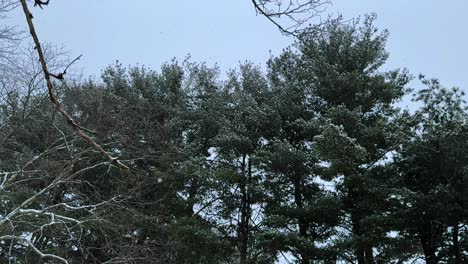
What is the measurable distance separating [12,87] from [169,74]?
28.2 ft

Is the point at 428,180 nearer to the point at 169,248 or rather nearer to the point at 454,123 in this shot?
the point at 454,123

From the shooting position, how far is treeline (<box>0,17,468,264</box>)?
11.7m

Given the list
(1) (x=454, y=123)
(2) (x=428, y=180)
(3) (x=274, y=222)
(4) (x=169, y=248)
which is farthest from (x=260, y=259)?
(1) (x=454, y=123)

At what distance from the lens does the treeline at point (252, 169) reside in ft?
38.5

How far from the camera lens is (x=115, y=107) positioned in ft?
51.4

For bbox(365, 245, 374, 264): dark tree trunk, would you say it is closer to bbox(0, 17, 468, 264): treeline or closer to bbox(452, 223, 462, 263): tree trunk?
bbox(0, 17, 468, 264): treeline

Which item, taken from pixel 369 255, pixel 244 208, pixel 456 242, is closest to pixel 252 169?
pixel 244 208

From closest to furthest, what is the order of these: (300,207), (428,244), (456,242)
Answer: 1. (456,242)
2. (428,244)
3. (300,207)

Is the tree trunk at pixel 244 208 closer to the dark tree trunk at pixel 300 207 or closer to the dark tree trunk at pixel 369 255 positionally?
the dark tree trunk at pixel 300 207

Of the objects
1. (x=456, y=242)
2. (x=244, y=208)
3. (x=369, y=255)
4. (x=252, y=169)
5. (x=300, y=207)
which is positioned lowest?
(x=369, y=255)

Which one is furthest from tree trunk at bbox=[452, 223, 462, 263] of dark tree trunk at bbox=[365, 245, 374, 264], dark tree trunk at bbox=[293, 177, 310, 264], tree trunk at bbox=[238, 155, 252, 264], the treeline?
tree trunk at bbox=[238, 155, 252, 264]

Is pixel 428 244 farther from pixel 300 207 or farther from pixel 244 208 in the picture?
pixel 244 208

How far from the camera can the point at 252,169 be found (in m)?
16.5

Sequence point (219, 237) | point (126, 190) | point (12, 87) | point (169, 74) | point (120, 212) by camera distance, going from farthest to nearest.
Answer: point (169, 74) → point (219, 237) → point (126, 190) → point (120, 212) → point (12, 87)
